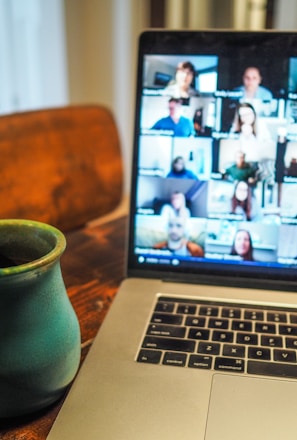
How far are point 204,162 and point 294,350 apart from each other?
229 millimetres

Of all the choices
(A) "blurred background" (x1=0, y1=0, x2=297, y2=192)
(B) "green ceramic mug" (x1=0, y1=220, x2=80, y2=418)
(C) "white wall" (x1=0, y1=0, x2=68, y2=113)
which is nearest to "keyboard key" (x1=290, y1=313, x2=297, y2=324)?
(B) "green ceramic mug" (x1=0, y1=220, x2=80, y2=418)

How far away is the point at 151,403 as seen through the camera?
0.45m

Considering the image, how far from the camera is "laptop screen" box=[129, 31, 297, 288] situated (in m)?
0.61

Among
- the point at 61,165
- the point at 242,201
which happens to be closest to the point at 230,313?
the point at 242,201

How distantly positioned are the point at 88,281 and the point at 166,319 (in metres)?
0.17

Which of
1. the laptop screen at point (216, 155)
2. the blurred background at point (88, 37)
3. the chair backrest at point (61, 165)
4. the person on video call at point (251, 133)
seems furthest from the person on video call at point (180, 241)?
the blurred background at point (88, 37)

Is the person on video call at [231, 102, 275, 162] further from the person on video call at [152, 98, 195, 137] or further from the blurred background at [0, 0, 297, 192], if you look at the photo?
the blurred background at [0, 0, 297, 192]

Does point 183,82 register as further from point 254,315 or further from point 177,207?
point 254,315

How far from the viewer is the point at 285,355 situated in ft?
1.65

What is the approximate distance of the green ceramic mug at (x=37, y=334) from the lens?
41 cm

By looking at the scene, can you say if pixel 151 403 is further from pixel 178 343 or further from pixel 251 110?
pixel 251 110

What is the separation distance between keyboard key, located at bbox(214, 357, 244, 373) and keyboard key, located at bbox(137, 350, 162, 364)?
0.05 meters

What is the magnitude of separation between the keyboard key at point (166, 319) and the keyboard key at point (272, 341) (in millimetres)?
84

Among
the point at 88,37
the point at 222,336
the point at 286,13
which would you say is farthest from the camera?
the point at 88,37
